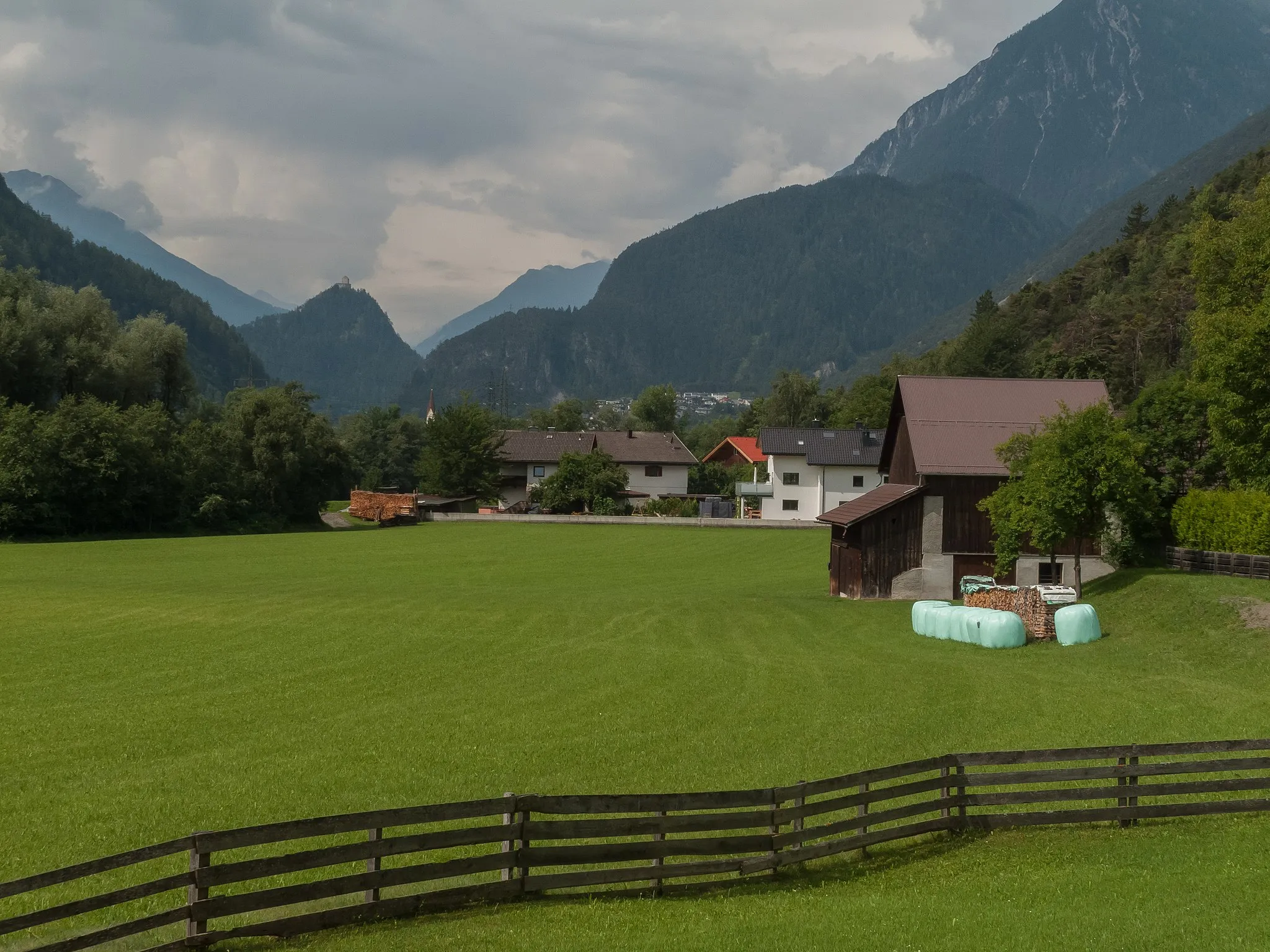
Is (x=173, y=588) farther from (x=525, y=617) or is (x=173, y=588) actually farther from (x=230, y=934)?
(x=230, y=934)

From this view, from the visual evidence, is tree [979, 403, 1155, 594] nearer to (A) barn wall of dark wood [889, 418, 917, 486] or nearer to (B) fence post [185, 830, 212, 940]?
(A) barn wall of dark wood [889, 418, 917, 486]

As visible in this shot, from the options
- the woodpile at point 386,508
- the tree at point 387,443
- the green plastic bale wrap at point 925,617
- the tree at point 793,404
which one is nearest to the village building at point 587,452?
the woodpile at point 386,508

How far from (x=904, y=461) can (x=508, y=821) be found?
40.6 m

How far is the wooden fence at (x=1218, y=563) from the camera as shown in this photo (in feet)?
114

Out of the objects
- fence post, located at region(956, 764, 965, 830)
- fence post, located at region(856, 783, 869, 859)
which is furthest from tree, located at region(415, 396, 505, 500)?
fence post, located at region(856, 783, 869, 859)

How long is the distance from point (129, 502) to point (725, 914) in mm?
75779

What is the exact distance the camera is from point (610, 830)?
40.1 feet

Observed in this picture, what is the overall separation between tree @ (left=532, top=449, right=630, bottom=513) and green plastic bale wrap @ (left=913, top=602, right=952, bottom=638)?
6050cm

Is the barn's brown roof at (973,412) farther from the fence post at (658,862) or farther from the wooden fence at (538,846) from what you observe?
the fence post at (658,862)

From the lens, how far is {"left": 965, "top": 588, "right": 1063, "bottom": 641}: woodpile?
1330 inches

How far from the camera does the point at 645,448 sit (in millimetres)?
113875

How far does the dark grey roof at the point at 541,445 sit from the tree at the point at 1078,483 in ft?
233

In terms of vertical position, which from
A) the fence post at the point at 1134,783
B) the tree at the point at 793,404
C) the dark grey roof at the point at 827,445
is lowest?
the fence post at the point at 1134,783

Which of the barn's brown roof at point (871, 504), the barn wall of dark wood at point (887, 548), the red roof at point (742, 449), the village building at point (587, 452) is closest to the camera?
the barn's brown roof at point (871, 504)
